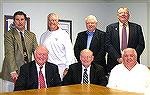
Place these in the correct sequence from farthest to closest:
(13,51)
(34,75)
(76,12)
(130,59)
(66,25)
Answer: (76,12)
(66,25)
(13,51)
(130,59)
(34,75)

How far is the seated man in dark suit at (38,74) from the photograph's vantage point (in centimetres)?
340

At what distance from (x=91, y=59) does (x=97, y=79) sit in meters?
0.27

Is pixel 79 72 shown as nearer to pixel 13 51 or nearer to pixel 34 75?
pixel 34 75

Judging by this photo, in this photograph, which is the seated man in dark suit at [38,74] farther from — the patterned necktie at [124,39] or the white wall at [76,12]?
the white wall at [76,12]

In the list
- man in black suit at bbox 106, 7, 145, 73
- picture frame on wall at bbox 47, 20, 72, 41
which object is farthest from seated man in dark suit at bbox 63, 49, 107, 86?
picture frame on wall at bbox 47, 20, 72, 41

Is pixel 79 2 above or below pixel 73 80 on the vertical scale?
above

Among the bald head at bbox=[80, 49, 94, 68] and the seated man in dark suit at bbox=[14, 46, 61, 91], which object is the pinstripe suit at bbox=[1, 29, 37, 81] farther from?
the bald head at bbox=[80, 49, 94, 68]

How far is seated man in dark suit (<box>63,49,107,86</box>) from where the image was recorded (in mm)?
3717

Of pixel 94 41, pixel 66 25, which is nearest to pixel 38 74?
pixel 94 41

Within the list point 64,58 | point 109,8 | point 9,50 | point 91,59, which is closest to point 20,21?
point 9,50

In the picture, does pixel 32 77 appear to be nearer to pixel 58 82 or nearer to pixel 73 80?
pixel 58 82

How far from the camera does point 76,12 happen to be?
632 cm

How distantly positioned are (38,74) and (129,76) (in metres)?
1.08

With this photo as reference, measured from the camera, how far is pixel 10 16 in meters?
5.22
